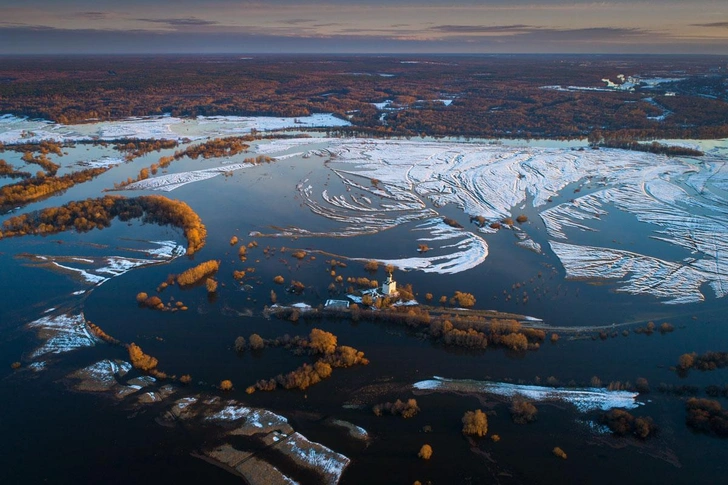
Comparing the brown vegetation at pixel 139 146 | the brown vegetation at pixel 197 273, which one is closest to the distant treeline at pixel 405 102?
the brown vegetation at pixel 139 146

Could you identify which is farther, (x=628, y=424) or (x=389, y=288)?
(x=389, y=288)

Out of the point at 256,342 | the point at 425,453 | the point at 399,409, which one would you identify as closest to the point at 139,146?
the point at 256,342

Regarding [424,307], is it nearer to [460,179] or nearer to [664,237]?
[664,237]

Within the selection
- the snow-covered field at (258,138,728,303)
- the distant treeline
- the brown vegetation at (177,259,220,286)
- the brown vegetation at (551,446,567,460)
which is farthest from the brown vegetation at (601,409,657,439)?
the distant treeline

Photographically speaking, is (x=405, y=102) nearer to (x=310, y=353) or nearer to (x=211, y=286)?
(x=211, y=286)

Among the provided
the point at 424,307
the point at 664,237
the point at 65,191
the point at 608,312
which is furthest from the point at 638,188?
the point at 65,191

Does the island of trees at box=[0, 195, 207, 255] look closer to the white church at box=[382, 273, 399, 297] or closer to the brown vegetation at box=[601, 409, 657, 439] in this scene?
the white church at box=[382, 273, 399, 297]

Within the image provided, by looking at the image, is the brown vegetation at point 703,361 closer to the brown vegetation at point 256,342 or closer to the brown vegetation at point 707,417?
the brown vegetation at point 707,417
